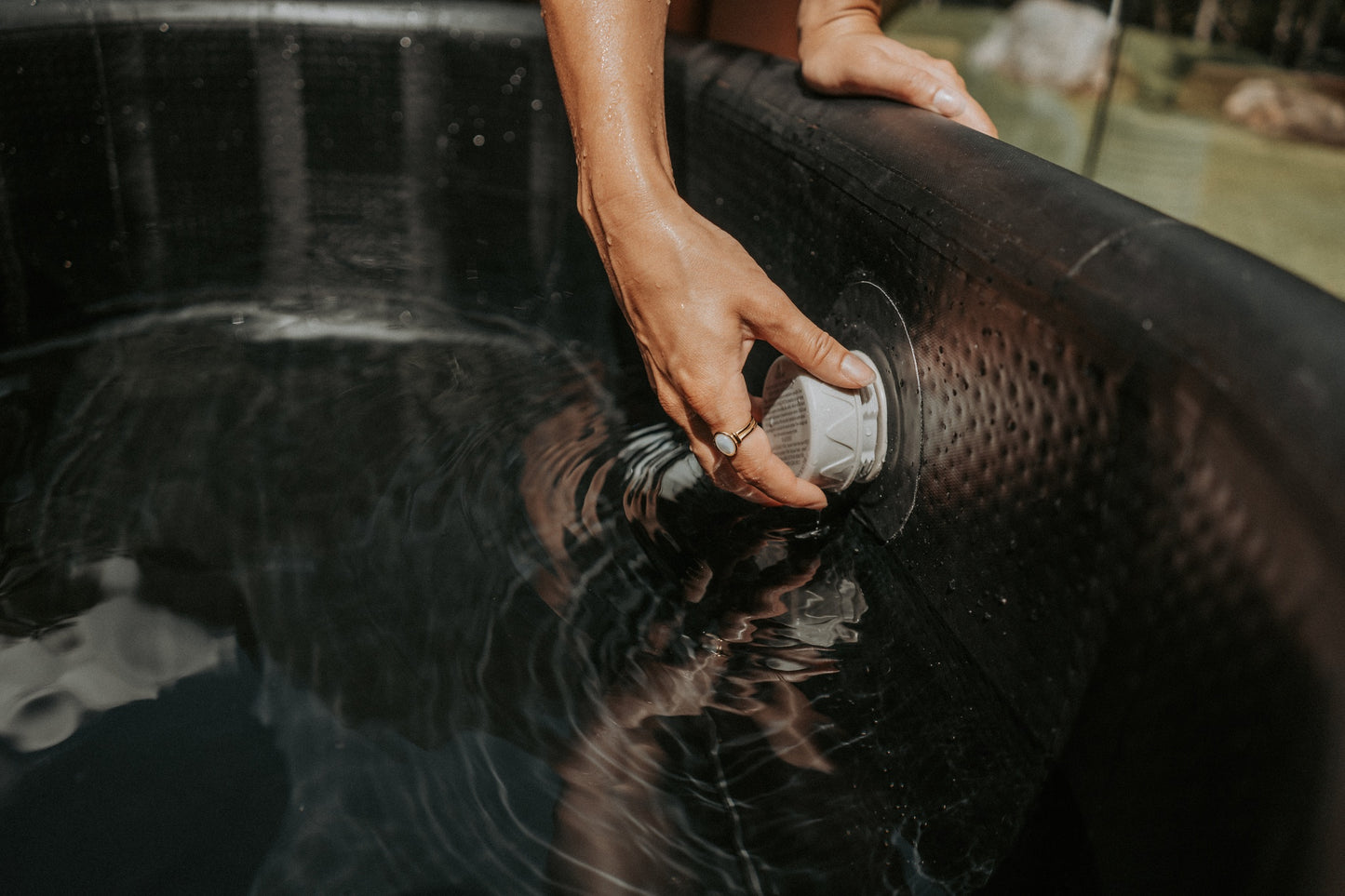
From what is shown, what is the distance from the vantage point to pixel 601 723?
797 mm

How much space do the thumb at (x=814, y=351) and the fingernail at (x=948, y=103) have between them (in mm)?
296

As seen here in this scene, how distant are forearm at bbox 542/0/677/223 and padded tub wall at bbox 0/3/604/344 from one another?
0.59 m

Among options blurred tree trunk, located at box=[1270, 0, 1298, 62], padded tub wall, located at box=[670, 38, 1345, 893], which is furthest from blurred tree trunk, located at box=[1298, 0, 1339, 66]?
padded tub wall, located at box=[670, 38, 1345, 893]

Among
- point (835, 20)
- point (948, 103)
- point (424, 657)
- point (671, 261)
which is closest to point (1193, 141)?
point (835, 20)

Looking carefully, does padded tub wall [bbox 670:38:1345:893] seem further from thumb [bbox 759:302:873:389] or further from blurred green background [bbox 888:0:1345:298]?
blurred green background [bbox 888:0:1345:298]

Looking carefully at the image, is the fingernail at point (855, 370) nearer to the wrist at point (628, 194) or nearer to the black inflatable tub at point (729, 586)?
the black inflatable tub at point (729, 586)

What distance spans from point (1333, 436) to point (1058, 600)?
0.90 ft

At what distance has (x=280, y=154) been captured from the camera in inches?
73.6

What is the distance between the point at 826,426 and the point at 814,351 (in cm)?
7

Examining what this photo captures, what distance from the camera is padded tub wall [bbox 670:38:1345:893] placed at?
502 mm

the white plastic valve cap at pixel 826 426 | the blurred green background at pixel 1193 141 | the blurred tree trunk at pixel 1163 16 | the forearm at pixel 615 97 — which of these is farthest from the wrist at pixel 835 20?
the blurred tree trunk at pixel 1163 16

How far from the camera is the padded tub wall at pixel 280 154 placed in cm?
150

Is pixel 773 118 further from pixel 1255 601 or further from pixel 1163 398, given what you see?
pixel 1255 601

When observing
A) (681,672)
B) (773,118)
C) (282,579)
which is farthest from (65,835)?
(773,118)
